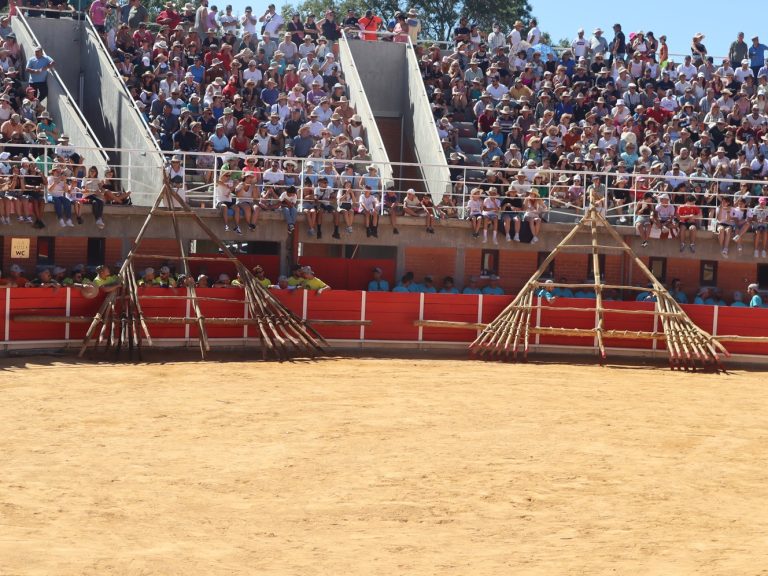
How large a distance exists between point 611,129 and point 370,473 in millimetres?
15401

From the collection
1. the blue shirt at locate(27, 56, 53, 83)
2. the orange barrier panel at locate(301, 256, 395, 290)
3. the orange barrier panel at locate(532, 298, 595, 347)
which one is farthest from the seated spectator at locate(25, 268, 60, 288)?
the orange barrier panel at locate(532, 298, 595, 347)

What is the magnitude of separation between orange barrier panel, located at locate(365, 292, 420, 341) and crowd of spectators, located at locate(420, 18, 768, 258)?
2.10 m

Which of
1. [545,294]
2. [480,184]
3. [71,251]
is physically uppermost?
[480,184]

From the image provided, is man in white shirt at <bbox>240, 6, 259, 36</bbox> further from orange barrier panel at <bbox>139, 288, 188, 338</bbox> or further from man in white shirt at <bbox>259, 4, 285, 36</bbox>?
orange barrier panel at <bbox>139, 288, 188, 338</bbox>

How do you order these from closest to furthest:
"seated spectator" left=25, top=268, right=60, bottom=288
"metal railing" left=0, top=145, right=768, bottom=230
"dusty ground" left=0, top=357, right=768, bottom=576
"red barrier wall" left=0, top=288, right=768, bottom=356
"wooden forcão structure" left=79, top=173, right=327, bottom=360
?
1. "dusty ground" left=0, top=357, right=768, bottom=576
2. "wooden forcão structure" left=79, top=173, right=327, bottom=360
3. "seated spectator" left=25, top=268, right=60, bottom=288
4. "red barrier wall" left=0, top=288, right=768, bottom=356
5. "metal railing" left=0, top=145, right=768, bottom=230

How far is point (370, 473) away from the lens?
13570mm

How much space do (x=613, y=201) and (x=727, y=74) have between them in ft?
21.5

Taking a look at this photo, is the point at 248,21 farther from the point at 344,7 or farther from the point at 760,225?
the point at 344,7

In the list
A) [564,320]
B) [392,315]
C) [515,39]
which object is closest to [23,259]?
[392,315]

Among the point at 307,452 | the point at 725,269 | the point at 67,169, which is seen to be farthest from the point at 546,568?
the point at 725,269

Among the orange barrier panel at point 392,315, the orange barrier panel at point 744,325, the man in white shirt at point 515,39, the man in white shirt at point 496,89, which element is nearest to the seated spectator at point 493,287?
the orange barrier panel at point 392,315

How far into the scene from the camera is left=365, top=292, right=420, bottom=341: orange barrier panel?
23797 millimetres

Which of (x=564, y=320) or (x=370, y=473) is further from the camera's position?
(x=564, y=320)

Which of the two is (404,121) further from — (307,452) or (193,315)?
(307,452)
